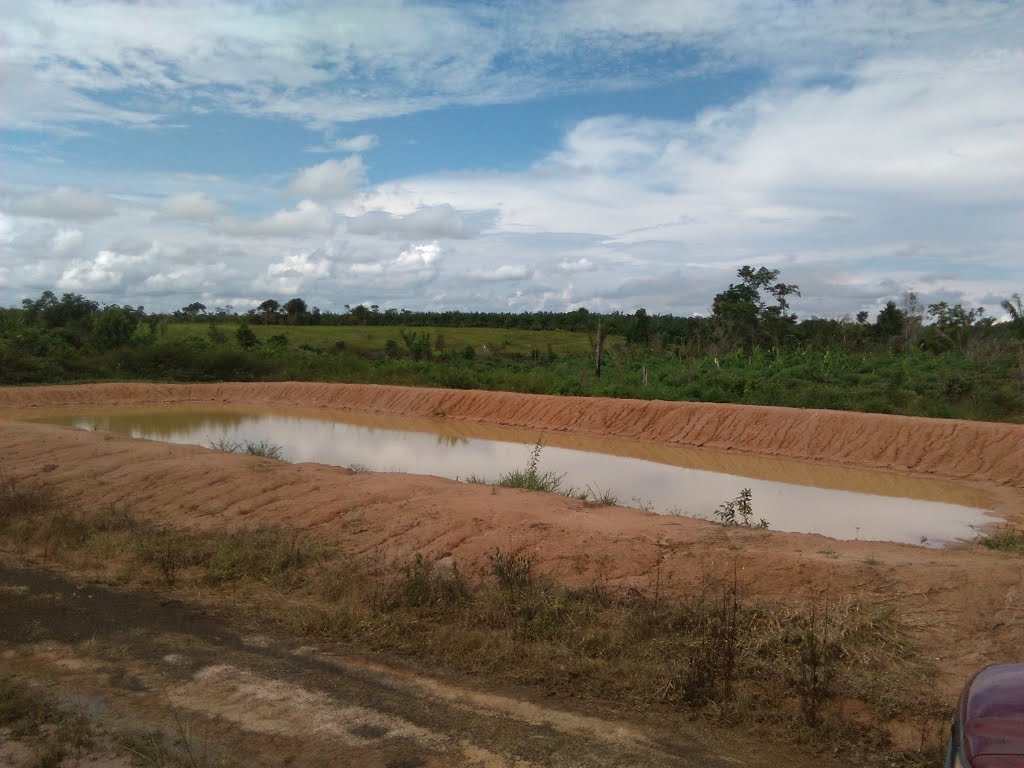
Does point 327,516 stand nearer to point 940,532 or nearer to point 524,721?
point 524,721

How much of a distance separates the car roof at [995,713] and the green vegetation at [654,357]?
787 inches

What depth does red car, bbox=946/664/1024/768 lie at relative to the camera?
235 cm

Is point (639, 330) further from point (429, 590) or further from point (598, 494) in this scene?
point (429, 590)

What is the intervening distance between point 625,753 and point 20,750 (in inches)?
113

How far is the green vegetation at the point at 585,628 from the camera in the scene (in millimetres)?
4418

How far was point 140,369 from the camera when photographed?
3616 centimetres

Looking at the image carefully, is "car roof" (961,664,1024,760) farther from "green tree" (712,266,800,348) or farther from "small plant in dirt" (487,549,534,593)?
"green tree" (712,266,800,348)

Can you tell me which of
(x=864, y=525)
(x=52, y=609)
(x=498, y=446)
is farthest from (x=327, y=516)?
(x=498, y=446)

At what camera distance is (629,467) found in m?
17.0

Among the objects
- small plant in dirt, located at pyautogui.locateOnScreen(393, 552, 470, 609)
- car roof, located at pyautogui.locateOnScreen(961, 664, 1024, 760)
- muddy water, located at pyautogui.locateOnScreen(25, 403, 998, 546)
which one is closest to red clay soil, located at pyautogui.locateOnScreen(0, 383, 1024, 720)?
small plant in dirt, located at pyautogui.locateOnScreen(393, 552, 470, 609)

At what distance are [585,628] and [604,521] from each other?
2969 millimetres

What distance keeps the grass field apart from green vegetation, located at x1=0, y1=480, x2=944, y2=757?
38.0m

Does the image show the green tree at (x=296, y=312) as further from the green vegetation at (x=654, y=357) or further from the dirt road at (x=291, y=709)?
the dirt road at (x=291, y=709)

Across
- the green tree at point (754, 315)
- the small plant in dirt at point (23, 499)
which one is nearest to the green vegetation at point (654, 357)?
the green tree at point (754, 315)
